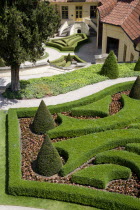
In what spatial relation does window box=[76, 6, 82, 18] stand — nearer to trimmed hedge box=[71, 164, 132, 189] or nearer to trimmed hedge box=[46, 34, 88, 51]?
trimmed hedge box=[46, 34, 88, 51]

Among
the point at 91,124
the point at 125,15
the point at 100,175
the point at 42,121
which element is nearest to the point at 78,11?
the point at 125,15

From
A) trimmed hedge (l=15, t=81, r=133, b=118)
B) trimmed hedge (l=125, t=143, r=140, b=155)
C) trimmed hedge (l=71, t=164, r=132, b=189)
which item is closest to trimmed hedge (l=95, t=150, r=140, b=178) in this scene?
trimmed hedge (l=125, t=143, r=140, b=155)

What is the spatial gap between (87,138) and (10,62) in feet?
26.5

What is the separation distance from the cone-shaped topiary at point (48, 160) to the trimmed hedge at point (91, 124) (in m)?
3.18

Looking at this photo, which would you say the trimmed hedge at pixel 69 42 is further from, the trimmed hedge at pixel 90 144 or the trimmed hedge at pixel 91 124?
the trimmed hedge at pixel 90 144

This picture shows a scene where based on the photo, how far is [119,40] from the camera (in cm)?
3469

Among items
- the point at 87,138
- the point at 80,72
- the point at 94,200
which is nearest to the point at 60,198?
the point at 94,200

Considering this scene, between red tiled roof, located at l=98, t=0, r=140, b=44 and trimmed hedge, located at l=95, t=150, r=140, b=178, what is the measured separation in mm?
16615

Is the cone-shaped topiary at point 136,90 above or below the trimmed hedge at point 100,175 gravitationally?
above

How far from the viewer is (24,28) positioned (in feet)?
61.8

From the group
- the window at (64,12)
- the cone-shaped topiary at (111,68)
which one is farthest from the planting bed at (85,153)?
the window at (64,12)

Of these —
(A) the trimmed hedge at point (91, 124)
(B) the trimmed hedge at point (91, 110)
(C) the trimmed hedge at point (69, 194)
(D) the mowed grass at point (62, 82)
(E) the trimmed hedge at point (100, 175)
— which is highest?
(D) the mowed grass at point (62, 82)

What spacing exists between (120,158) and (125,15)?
23.1m

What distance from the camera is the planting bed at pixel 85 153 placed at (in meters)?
13.0
